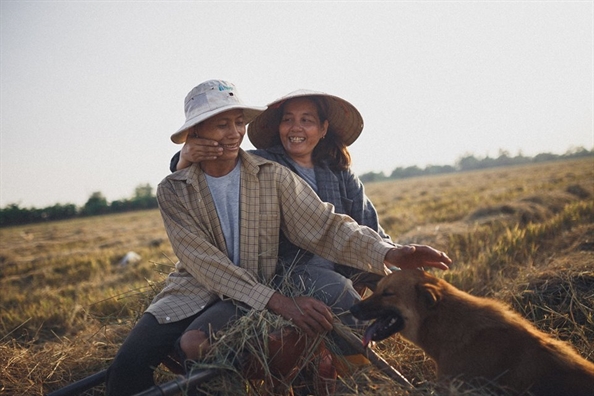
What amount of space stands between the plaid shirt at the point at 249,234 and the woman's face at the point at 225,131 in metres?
0.17

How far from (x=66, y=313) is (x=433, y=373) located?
17.5ft

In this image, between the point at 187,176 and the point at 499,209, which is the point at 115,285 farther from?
the point at 499,209

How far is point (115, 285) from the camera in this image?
8328 millimetres

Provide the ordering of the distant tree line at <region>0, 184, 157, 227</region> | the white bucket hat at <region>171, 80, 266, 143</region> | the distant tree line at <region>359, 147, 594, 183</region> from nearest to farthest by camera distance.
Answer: the white bucket hat at <region>171, 80, 266, 143</region>
the distant tree line at <region>0, 184, 157, 227</region>
the distant tree line at <region>359, 147, 594, 183</region>

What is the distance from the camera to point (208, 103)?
3.05 meters

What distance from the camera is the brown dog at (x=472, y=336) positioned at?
7.01ft

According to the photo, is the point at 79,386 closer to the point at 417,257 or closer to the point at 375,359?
the point at 375,359

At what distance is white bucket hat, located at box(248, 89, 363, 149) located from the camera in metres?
3.96

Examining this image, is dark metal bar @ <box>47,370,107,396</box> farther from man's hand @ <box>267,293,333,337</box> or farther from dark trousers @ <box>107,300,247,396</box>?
man's hand @ <box>267,293,333,337</box>

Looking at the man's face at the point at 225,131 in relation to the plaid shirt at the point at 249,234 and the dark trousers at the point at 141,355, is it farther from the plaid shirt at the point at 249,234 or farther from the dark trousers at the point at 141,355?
the dark trousers at the point at 141,355

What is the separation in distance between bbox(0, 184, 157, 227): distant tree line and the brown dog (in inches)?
1890

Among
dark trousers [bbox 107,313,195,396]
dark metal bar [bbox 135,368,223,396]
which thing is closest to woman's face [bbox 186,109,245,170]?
dark trousers [bbox 107,313,195,396]

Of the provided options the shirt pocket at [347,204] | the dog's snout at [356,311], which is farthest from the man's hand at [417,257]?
the shirt pocket at [347,204]

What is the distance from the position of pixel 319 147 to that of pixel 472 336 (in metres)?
2.36
